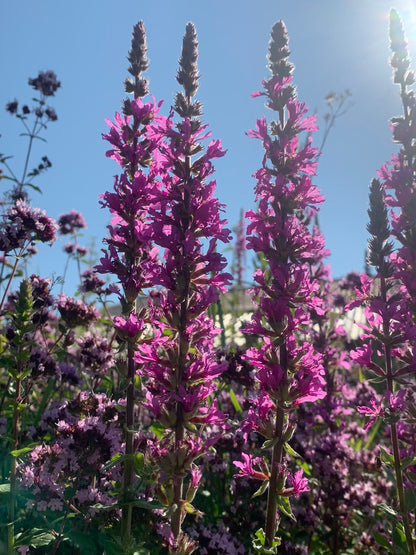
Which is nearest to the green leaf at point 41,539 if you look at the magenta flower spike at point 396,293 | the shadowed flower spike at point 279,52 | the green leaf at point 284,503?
the green leaf at point 284,503

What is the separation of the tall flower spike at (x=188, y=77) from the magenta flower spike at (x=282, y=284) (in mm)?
420

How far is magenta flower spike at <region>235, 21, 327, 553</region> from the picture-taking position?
2.45 metres

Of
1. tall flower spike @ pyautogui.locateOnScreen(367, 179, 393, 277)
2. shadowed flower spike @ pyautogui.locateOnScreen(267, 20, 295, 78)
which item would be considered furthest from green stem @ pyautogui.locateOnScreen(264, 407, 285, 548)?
shadowed flower spike @ pyautogui.locateOnScreen(267, 20, 295, 78)

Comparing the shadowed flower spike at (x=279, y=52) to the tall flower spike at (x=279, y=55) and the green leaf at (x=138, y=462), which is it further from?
the green leaf at (x=138, y=462)

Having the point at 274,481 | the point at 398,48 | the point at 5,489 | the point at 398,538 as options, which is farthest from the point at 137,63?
the point at 398,538

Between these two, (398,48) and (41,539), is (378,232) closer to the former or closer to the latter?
(398,48)

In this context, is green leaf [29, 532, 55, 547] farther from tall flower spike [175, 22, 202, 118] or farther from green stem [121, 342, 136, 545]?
tall flower spike [175, 22, 202, 118]

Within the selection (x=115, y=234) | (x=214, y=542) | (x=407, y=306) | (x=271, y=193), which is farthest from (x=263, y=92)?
(x=214, y=542)

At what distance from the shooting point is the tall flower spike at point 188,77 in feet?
8.98

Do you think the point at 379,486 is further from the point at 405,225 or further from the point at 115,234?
the point at 115,234

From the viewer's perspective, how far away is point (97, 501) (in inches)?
118

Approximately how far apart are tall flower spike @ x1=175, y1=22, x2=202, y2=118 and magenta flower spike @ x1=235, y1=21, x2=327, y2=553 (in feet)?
1.38

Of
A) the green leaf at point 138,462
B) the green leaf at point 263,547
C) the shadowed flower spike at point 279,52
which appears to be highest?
the shadowed flower spike at point 279,52

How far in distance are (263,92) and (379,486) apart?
416 cm
